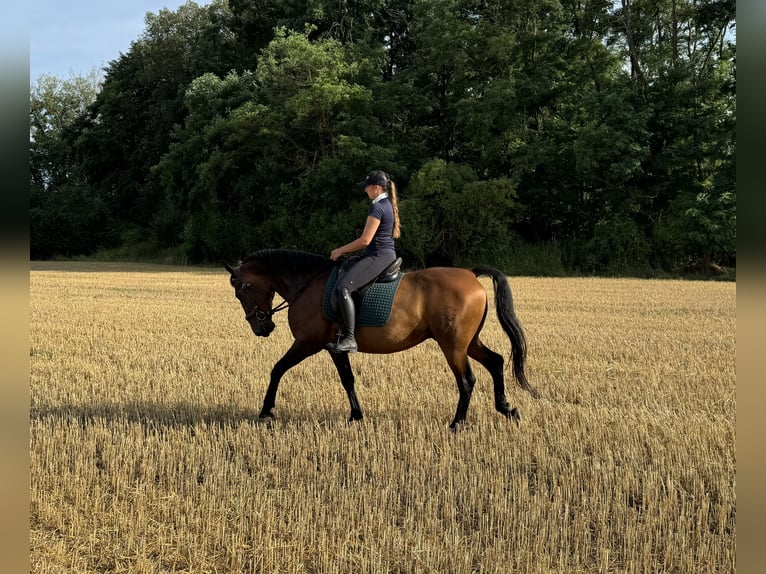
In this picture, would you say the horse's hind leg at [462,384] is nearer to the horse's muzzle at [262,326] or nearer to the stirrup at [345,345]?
the stirrup at [345,345]

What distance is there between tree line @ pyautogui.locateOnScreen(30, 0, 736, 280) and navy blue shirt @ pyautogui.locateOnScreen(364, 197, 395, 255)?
22281 millimetres

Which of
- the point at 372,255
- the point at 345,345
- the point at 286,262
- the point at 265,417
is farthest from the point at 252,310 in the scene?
the point at 372,255

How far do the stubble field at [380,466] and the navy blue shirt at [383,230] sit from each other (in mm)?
1577

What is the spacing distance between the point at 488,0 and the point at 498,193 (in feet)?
35.4

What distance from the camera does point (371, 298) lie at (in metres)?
5.77

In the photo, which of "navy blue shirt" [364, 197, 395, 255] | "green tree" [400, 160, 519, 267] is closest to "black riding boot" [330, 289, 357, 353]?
"navy blue shirt" [364, 197, 395, 255]

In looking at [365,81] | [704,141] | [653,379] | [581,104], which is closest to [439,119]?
[365,81]

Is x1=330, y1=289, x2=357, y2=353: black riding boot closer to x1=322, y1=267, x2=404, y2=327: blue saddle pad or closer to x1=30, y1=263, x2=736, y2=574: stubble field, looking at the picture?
x1=322, y1=267, x2=404, y2=327: blue saddle pad

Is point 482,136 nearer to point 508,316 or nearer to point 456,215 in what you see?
point 456,215

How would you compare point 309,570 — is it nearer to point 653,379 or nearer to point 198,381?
point 198,381

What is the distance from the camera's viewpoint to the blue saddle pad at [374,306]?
5.75m

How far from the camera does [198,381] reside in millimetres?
7684

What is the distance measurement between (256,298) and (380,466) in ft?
7.38

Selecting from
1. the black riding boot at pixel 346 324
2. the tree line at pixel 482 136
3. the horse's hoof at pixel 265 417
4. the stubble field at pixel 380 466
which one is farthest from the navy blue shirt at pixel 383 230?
the tree line at pixel 482 136
